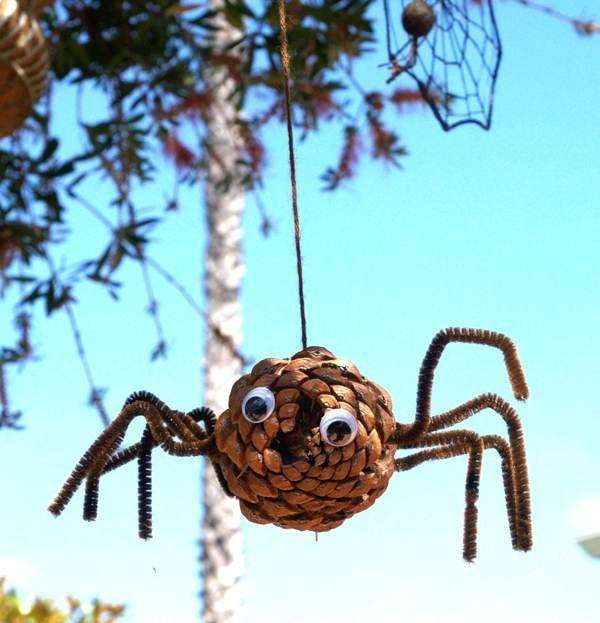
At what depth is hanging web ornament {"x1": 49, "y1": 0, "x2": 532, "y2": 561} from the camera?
0.94 meters

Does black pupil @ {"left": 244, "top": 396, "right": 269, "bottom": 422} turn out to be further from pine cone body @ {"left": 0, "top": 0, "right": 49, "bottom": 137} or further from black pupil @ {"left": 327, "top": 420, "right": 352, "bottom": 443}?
pine cone body @ {"left": 0, "top": 0, "right": 49, "bottom": 137}

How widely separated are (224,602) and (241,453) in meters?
3.01

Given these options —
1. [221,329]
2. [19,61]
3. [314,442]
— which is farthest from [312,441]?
[221,329]

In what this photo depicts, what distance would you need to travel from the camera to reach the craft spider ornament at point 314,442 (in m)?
0.94

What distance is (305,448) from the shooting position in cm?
94

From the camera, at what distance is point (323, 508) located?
3.23ft

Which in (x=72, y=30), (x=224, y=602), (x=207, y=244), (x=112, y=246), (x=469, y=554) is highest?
(x=207, y=244)

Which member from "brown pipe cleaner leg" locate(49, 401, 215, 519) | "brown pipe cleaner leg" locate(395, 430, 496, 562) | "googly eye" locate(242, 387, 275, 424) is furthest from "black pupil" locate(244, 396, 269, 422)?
"brown pipe cleaner leg" locate(395, 430, 496, 562)

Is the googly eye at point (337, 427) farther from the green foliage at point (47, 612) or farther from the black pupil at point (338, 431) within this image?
the green foliage at point (47, 612)

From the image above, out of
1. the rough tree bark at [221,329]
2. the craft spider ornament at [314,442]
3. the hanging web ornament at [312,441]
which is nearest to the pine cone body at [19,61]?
the hanging web ornament at [312,441]

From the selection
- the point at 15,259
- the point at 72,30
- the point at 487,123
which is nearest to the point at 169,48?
the point at 72,30

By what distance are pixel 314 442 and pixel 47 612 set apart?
1183 mm

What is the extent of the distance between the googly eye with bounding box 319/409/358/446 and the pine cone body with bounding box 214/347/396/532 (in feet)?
0.04

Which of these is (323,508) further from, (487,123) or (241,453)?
(487,123)
